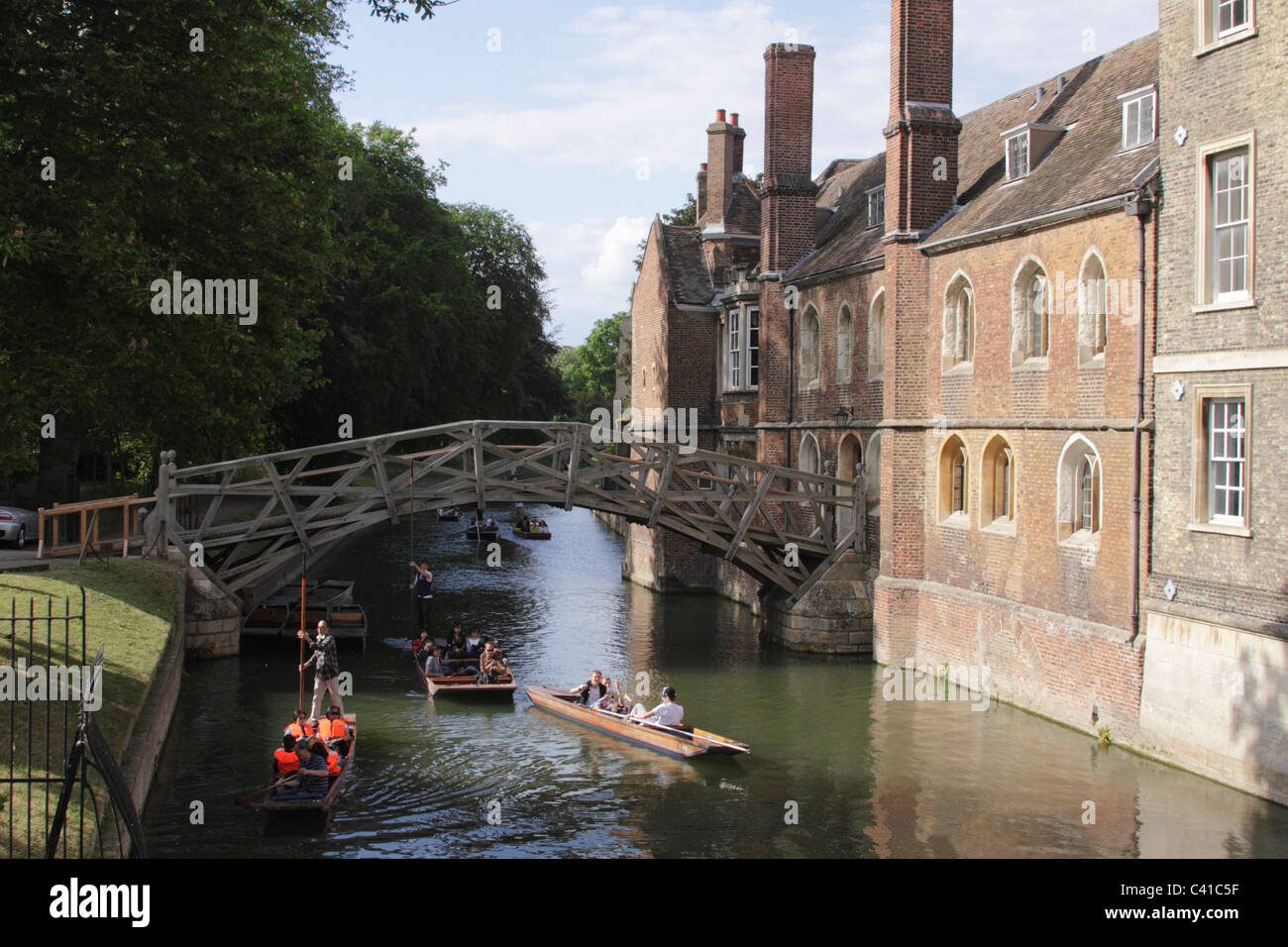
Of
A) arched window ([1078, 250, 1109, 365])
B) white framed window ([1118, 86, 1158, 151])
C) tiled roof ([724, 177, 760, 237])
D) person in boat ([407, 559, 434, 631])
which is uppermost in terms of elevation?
tiled roof ([724, 177, 760, 237])

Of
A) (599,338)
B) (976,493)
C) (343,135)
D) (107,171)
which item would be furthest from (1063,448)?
(599,338)

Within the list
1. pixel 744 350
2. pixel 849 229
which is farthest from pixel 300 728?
pixel 744 350

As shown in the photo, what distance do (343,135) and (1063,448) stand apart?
29979 mm

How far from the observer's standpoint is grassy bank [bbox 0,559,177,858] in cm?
989

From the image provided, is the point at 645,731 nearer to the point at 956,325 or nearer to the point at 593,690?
the point at 593,690

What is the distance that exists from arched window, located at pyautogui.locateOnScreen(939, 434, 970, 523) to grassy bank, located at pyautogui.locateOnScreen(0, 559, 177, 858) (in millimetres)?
13544

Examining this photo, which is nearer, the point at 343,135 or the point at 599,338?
the point at 343,135

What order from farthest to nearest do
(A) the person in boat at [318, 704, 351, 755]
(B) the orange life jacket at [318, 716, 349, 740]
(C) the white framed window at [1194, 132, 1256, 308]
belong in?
(B) the orange life jacket at [318, 716, 349, 740], (A) the person in boat at [318, 704, 351, 755], (C) the white framed window at [1194, 132, 1256, 308]

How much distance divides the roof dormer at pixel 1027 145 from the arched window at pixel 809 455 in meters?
7.85

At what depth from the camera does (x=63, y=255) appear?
48.3 ft

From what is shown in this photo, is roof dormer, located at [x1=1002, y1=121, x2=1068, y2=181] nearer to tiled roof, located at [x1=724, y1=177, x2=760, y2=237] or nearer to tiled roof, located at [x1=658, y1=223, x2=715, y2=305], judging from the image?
tiled roof, located at [x1=658, y1=223, x2=715, y2=305]

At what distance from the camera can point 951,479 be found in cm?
2275

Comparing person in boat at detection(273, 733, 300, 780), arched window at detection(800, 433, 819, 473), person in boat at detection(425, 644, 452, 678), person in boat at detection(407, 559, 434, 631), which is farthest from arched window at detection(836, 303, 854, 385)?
person in boat at detection(273, 733, 300, 780)
